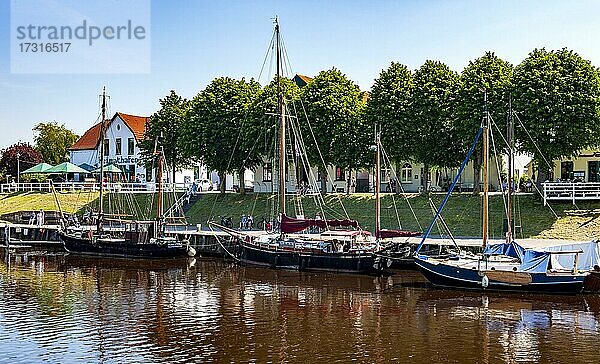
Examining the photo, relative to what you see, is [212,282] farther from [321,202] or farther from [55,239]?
[55,239]

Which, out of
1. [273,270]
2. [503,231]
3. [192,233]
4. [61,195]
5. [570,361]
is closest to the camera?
[570,361]

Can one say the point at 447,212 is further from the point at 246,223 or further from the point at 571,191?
the point at 246,223

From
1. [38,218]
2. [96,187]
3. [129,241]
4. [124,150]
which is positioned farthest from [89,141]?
[129,241]

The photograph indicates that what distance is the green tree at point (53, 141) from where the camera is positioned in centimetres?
11075

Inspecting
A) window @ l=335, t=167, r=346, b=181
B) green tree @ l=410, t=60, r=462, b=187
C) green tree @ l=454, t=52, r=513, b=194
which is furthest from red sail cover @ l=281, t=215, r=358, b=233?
window @ l=335, t=167, r=346, b=181

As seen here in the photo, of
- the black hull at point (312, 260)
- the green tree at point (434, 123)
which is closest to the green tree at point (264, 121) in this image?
the green tree at point (434, 123)

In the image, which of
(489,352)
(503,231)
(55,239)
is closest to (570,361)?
(489,352)

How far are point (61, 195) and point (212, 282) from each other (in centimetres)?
3929

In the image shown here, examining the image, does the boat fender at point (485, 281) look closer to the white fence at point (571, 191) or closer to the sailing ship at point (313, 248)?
the sailing ship at point (313, 248)

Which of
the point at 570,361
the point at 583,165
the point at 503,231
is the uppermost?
the point at 583,165

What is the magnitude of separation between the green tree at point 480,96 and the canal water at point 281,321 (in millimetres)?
15303

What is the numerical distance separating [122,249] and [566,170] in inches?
1416

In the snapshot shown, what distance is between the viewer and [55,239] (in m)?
57.1

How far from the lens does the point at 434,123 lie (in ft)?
177
